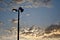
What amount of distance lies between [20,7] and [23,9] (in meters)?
0.45

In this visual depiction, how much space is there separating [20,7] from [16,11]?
2.76 feet

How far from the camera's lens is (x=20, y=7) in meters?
26.4

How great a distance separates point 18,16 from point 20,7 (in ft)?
3.63

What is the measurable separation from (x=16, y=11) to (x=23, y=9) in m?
0.96

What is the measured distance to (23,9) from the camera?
2652 centimetres

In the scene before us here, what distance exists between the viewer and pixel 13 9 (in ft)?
87.9

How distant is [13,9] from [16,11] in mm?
439

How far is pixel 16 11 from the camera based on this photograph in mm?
26859

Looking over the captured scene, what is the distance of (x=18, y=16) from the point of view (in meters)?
26.5

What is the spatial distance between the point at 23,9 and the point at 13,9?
1257 millimetres

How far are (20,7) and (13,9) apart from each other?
99cm
